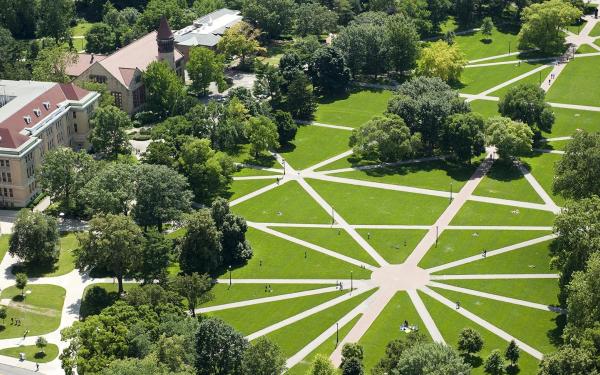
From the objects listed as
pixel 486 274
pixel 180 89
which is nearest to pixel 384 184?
pixel 486 274

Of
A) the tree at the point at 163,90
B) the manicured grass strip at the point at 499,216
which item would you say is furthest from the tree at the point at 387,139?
the tree at the point at 163,90

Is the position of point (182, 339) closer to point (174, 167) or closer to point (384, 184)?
point (174, 167)

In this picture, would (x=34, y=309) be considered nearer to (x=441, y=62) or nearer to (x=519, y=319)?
(x=519, y=319)

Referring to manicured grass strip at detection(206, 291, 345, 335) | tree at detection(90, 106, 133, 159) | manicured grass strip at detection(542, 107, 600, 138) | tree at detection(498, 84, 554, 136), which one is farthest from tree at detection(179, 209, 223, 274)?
manicured grass strip at detection(542, 107, 600, 138)

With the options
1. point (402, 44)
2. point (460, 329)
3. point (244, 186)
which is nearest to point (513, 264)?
point (460, 329)

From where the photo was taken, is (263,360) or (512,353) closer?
(263,360)

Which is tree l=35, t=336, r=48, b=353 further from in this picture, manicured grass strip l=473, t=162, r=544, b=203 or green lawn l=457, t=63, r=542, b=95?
green lawn l=457, t=63, r=542, b=95

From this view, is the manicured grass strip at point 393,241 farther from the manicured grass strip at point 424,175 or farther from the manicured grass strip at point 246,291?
the manicured grass strip at point 424,175
